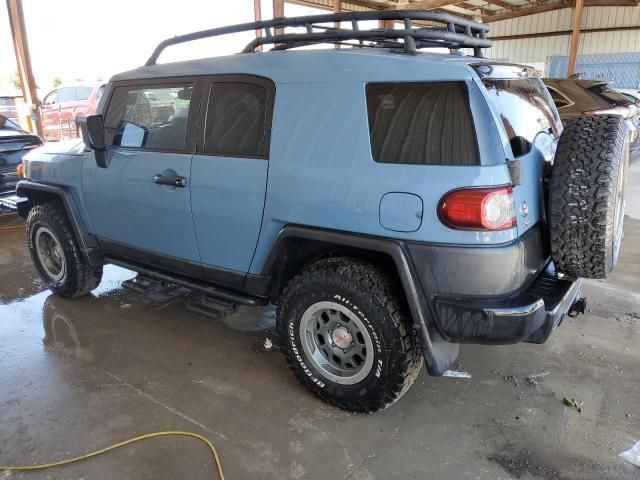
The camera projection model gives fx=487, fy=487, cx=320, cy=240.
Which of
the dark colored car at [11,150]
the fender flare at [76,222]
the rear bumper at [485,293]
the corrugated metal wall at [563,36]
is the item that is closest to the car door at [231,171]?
the rear bumper at [485,293]

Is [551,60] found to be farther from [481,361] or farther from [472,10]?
[481,361]

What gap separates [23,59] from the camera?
10.8 meters

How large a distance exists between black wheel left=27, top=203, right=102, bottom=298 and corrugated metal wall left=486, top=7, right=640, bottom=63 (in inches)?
890

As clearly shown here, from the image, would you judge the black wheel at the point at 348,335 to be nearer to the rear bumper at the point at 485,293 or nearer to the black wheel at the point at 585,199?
the rear bumper at the point at 485,293

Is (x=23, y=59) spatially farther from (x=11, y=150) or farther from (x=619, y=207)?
(x=619, y=207)

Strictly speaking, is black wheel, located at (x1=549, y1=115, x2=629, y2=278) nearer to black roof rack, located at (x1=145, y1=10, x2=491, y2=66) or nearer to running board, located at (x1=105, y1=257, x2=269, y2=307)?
black roof rack, located at (x1=145, y1=10, x2=491, y2=66)

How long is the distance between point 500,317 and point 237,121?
178 centimetres

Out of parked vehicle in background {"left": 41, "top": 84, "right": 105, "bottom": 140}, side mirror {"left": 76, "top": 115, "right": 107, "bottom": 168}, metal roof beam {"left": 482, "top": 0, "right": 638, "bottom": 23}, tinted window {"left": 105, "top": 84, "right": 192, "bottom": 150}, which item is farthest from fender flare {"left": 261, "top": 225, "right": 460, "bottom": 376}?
metal roof beam {"left": 482, "top": 0, "right": 638, "bottom": 23}

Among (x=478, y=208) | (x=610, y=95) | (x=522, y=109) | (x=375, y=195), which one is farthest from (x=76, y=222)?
(x=610, y=95)

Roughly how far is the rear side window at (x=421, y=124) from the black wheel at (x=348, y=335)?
0.62 m

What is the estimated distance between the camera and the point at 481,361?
126 inches

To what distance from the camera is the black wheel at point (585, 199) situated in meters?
2.18

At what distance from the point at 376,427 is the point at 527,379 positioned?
1.07m

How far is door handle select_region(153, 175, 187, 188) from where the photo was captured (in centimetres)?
301
